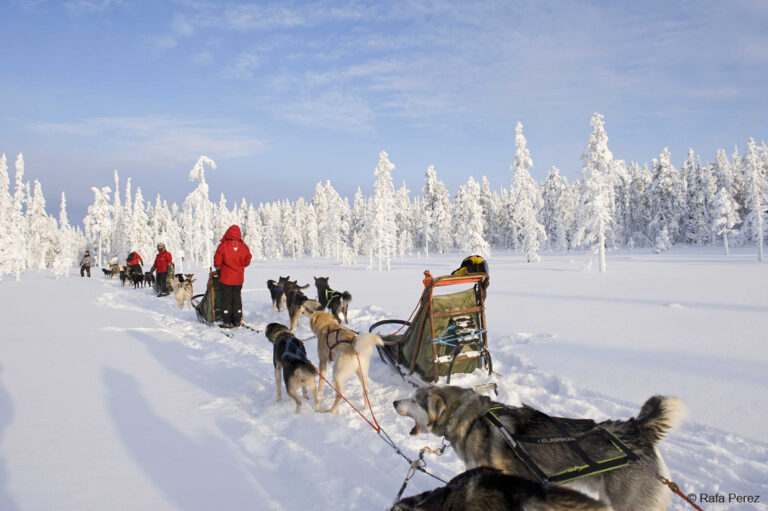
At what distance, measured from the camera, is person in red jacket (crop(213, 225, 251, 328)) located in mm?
10172

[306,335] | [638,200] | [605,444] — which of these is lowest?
[306,335]

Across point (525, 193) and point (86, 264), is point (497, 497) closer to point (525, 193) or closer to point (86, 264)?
point (86, 264)

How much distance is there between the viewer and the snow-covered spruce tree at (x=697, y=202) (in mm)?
54875

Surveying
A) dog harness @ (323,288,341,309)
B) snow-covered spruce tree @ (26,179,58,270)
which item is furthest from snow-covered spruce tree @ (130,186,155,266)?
dog harness @ (323,288,341,309)

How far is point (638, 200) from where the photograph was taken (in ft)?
220

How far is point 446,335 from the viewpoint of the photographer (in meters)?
5.50

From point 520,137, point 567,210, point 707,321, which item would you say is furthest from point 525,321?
point 567,210

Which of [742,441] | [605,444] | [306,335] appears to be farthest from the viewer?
[306,335]

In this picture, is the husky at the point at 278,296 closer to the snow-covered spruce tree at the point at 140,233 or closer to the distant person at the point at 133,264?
the distant person at the point at 133,264

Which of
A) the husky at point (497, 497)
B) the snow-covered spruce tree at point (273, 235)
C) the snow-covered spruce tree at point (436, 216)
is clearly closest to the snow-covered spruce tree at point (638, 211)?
the snow-covered spruce tree at point (436, 216)

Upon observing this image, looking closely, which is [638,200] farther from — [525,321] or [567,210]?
[525,321]

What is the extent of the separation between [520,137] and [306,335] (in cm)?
3556

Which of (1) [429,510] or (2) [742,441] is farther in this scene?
(2) [742,441]

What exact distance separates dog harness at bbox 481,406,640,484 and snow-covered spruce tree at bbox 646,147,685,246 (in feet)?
210
